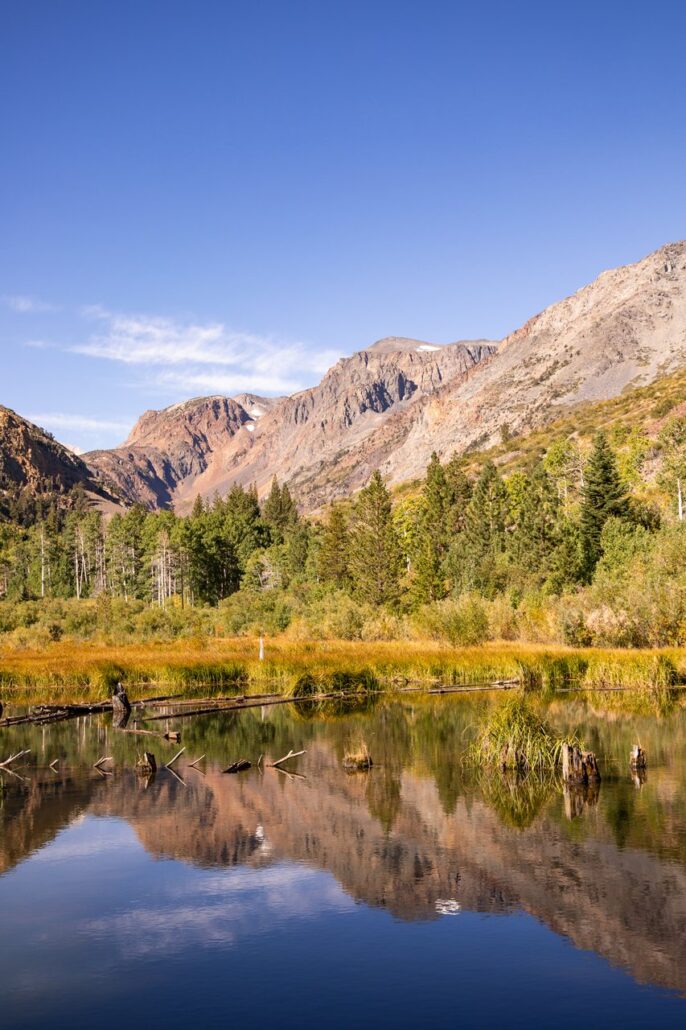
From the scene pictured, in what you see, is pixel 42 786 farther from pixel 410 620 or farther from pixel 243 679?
pixel 410 620

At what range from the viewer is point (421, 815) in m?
19.7

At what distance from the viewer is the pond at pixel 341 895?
1135 cm

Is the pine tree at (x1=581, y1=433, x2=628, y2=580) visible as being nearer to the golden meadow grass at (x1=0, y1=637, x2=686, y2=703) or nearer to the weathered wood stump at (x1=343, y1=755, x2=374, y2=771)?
the golden meadow grass at (x1=0, y1=637, x2=686, y2=703)

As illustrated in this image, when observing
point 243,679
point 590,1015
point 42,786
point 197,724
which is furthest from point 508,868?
point 243,679

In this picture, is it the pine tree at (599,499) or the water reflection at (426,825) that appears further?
the pine tree at (599,499)

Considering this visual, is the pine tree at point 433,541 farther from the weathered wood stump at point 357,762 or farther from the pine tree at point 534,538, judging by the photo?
the weathered wood stump at point 357,762

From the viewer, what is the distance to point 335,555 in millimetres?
99688

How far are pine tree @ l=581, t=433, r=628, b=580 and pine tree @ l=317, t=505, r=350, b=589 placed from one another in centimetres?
2803

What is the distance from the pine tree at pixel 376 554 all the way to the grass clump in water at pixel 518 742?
6093 cm

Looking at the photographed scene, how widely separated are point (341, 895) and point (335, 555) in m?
84.4

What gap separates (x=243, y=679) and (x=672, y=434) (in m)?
75.1


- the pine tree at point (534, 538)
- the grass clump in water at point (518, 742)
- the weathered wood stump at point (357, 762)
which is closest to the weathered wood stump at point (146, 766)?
the weathered wood stump at point (357, 762)

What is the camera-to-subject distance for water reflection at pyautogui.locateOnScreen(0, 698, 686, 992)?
1434 cm

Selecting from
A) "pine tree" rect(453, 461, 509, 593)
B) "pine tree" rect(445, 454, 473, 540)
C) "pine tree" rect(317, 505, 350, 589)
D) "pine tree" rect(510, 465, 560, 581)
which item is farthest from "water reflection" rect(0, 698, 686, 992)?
"pine tree" rect(317, 505, 350, 589)
